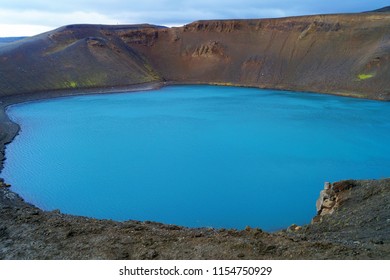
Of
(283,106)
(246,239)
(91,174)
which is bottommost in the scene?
(246,239)

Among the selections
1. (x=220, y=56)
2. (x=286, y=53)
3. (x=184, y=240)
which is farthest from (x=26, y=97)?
(x=184, y=240)

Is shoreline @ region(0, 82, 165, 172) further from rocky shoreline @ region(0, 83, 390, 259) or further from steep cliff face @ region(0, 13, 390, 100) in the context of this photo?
rocky shoreline @ region(0, 83, 390, 259)

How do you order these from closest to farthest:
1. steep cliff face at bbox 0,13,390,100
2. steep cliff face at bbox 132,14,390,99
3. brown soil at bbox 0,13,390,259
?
brown soil at bbox 0,13,390,259 → steep cliff face at bbox 0,13,390,100 → steep cliff face at bbox 132,14,390,99

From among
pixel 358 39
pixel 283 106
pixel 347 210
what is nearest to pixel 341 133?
pixel 283 106

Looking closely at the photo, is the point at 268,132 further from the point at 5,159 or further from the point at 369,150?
the point at 5,159

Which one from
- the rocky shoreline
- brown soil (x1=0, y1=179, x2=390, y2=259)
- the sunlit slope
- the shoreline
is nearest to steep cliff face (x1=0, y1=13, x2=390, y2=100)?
the sunlit slope

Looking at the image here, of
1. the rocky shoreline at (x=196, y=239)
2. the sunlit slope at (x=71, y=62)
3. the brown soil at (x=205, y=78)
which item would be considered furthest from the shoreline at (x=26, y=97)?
the rocky shoreline at (x=196, y=239)
